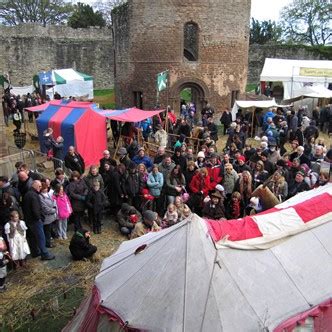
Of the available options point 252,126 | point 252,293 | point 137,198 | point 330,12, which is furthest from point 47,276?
point 330,12

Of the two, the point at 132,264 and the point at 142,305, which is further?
the point at 132,264

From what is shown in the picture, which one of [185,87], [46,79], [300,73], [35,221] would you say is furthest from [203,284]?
[46,79]

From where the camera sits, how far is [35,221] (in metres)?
7.76

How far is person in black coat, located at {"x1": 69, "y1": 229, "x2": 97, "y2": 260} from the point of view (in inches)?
312

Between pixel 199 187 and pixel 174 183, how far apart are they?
0.57m

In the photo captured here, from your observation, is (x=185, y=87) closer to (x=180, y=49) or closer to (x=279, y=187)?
(x=180, y=49)

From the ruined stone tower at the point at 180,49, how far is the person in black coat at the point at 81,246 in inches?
525

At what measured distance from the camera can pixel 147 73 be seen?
803 inches

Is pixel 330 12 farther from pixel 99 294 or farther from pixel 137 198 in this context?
pixel 99 294

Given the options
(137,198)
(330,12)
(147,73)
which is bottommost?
(137,198)

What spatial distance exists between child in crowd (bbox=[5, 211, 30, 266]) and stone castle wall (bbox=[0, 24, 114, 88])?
25.6 m

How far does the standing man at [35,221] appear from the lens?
24.7 ft

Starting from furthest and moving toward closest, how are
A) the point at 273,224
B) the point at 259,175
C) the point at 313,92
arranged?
the point at 313,92, the point at 259,175, the point at 273,224

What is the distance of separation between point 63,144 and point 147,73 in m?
8.42
